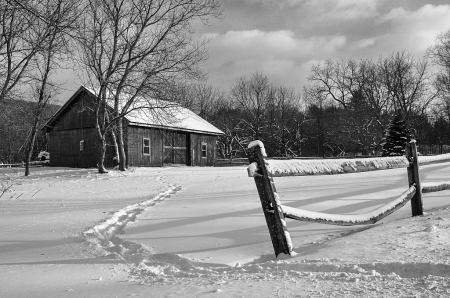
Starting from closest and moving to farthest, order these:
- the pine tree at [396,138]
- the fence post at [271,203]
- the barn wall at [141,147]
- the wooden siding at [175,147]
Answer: the fence post at [271,203] → the barn wall at [141,147] → the wooden siding at [175,147] → the pine tree at [396,138]

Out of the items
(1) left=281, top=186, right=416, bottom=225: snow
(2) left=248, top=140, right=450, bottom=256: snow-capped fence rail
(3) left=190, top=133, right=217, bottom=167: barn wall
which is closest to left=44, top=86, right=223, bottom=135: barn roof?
(3) left=190, top=133, right=217, bottom=167: barn wall

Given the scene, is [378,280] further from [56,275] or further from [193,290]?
[56,275]

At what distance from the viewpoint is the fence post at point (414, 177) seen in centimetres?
489

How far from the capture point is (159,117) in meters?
23.3

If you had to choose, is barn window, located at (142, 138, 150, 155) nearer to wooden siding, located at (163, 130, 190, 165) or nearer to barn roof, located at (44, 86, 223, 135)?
barn roof, located at (44, 86, 223, 135)

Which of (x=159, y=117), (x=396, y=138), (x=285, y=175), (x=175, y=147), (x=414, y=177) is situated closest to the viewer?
(x=285, y=175)

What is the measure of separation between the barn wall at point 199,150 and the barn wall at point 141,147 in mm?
3334

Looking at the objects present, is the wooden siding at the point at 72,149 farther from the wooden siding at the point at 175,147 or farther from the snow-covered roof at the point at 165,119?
the wooden siding at the point at 175,147

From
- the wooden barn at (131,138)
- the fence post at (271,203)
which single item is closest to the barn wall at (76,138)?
the wooden barn at (131,138)

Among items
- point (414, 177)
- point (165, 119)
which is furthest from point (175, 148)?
point (414, 177)

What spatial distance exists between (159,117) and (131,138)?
246cm

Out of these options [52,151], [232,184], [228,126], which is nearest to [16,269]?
[232,184]

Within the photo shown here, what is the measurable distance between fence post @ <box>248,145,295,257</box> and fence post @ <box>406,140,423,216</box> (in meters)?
2.64

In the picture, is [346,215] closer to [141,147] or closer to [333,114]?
[141,147]
